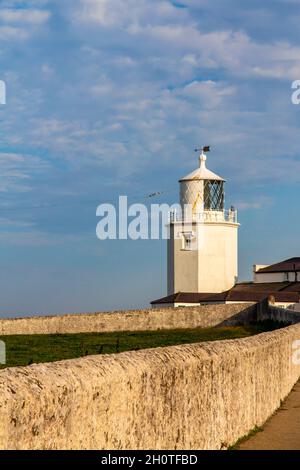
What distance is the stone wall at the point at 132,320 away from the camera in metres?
43.5

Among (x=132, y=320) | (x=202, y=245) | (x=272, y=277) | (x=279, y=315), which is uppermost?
(x=202, y=245)

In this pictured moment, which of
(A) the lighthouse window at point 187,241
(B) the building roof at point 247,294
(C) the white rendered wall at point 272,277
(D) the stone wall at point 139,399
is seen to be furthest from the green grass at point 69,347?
(C) the white rendered wall at point 272,277

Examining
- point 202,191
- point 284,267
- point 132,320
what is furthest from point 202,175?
point 132,320

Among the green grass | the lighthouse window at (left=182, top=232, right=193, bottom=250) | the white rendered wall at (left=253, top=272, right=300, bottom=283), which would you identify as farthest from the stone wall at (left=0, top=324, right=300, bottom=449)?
the white rendered wall at (left=253, top=272, right=300, bottom=283)

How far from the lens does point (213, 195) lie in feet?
202

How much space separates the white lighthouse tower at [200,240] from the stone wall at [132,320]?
12.6 meters

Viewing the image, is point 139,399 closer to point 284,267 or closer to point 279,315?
point 279,315

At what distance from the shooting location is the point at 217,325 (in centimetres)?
4709

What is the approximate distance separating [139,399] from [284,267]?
5796cm

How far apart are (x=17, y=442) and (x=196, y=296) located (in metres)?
54.0

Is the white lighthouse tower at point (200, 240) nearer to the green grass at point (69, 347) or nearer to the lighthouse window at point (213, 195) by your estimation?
the lighthouse window at point (213, 195)

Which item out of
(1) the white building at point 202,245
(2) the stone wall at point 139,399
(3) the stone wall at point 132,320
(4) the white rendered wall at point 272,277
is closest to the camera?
(2) the stone wall at point 139,399
